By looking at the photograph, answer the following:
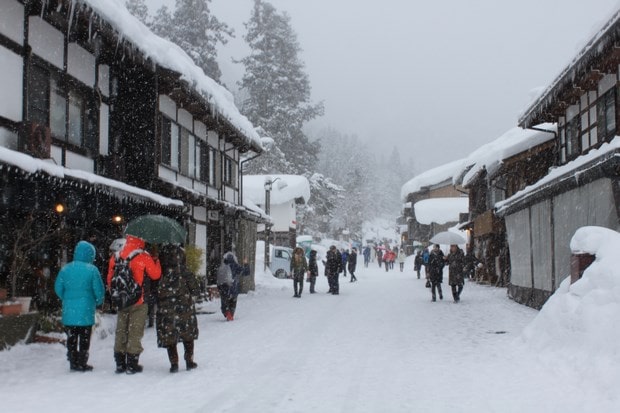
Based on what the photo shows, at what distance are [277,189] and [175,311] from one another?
39421 mm

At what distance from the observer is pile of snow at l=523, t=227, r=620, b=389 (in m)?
7.11

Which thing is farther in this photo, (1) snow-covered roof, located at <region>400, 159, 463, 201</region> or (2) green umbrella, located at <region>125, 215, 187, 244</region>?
(1) snow-covered roof, located at <region>400, 159, 463, 201</region>

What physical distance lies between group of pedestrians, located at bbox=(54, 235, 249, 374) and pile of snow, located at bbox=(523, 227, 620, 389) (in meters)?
4.99

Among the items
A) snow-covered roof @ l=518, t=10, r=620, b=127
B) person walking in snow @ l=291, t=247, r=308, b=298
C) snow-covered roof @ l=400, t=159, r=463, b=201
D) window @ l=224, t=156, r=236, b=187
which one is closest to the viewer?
snow-covered roof @ l=518, t=10, r=620, b=127

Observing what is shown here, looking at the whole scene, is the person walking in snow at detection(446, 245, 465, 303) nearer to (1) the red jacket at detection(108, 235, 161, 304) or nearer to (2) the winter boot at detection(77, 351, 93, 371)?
(1) the red jacket at detection(108, 235, 161, 304)

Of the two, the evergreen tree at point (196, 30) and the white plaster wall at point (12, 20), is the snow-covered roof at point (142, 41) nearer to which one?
the white plaster wall at point (12, 20)

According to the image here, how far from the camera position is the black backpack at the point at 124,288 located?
7.98 m

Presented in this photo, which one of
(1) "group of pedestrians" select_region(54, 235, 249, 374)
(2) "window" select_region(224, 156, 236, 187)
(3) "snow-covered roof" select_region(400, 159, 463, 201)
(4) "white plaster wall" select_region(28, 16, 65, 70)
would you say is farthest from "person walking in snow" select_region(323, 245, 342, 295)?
(3) "snow-covered roof" select_region(400, 159, 463, 201)

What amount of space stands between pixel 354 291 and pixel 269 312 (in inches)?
356

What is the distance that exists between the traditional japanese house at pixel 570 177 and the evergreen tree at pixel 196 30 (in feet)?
100

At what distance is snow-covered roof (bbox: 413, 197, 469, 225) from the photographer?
192 ft

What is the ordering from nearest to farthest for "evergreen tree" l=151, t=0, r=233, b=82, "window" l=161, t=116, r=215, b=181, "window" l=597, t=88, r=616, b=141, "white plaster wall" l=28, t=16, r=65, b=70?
1. "white plaster wall" l=28, t=16, r=65, b=70
2. "window" l=597, t=88, r=616, b=141
3. "window" l=161, t=116, r=215, b=181
4. "evergreen tree" l=151, t=0, r=233, b=82

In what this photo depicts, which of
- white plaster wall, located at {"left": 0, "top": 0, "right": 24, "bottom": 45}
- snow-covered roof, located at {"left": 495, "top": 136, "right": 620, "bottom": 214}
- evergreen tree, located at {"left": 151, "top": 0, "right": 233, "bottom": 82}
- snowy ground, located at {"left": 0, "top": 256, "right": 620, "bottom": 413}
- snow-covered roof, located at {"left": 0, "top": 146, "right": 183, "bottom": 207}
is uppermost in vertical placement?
evergreen tree, located at {"left": 151, "top": 0, "right": 233, "bottom": 82}

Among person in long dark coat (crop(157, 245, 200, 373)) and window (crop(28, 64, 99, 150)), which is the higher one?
window (crop(28, 64, 99, 150))
